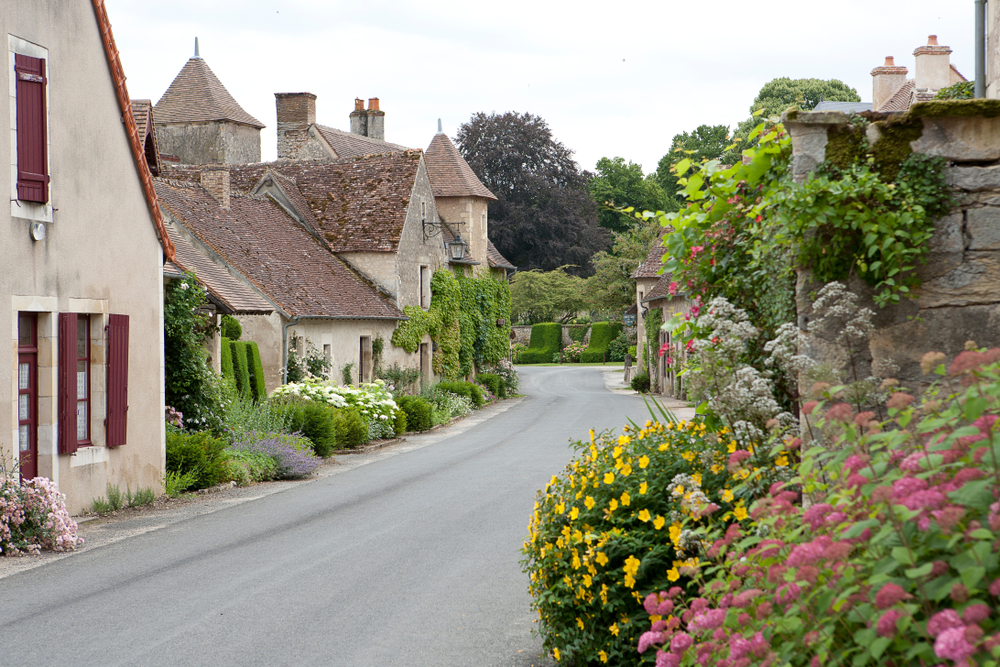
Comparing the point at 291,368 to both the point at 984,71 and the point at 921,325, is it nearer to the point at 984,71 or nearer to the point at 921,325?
the point at 984,71

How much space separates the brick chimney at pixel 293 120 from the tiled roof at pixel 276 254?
7341mm

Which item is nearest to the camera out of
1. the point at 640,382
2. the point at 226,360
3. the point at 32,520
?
the point at 32,520

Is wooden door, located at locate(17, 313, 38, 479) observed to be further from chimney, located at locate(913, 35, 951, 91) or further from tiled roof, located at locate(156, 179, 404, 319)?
chimney, located at locate(913, 35, 951, 91)

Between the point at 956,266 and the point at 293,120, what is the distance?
34536 millimetres

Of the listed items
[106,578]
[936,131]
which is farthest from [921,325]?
[106,578]

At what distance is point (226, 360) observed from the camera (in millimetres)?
18453

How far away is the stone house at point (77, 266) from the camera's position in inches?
396

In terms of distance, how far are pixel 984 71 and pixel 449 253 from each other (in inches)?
1024

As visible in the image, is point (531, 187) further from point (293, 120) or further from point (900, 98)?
point (900, 98)

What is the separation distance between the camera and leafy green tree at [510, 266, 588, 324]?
191 ft

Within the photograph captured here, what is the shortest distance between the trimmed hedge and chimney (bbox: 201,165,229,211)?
38.0m

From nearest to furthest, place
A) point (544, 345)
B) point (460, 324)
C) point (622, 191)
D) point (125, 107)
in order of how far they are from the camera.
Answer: point (125, 107), point (460, 324), point (544, 345), point (622, 191)

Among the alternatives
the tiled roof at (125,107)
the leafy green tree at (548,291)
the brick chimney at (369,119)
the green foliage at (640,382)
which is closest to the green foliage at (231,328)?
the tiled roof at (125,107)

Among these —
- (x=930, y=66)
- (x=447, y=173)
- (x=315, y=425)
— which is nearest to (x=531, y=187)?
(x=447, y=173)
